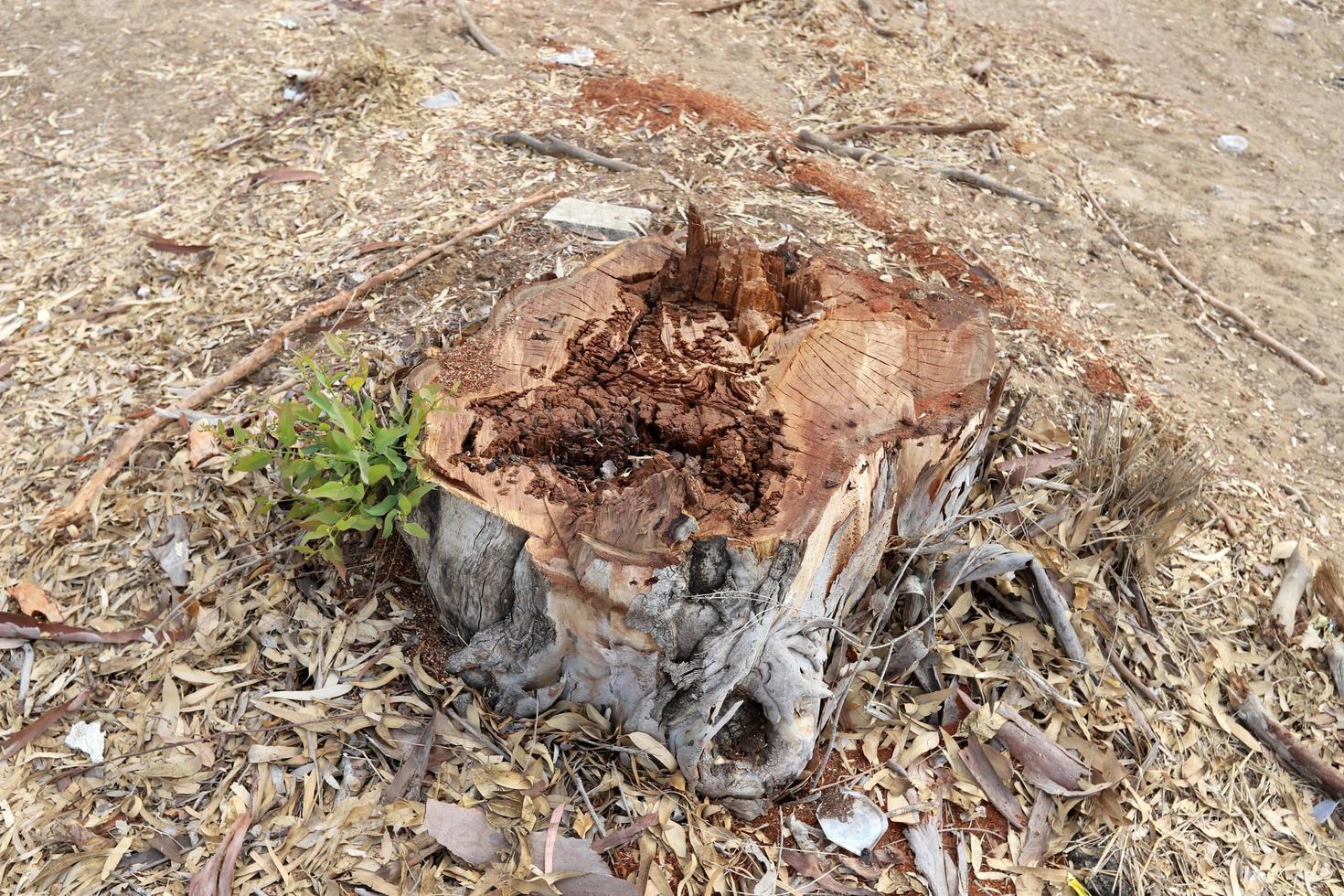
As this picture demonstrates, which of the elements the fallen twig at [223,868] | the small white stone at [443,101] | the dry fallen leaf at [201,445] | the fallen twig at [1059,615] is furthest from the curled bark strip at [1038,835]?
the small white stone at [443,101]

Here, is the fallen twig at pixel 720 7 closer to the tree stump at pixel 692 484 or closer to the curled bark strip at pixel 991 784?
the tree stump at pixel 692 484

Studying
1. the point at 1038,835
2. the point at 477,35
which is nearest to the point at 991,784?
the point at 1038,835

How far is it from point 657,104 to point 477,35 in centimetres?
121

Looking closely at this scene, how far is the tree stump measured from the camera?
6.10 ft

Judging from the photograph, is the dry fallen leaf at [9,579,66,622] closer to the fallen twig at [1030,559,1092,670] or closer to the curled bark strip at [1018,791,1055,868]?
the curled bark strip at [1018,791,1055,868]

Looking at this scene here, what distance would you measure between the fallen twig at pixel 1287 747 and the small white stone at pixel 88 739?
9.82 feet

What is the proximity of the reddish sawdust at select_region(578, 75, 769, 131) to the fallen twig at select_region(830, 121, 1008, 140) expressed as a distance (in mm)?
452

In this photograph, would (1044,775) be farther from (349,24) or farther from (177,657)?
(349,24)

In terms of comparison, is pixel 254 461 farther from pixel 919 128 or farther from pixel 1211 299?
pixel 1211 299

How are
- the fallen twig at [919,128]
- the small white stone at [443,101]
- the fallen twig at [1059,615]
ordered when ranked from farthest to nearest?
the fallen twig at [919,128] → the small white stone at [443,101] → the fallen twig at [1059,615]

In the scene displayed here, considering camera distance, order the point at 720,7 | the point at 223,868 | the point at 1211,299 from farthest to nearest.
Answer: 1. the point at 720,7
2. the point at 1211,299
3. the point at 223,868

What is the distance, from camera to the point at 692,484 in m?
1.93

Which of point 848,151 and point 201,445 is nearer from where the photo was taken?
point 201,445

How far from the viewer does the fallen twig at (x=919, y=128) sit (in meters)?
4.52
